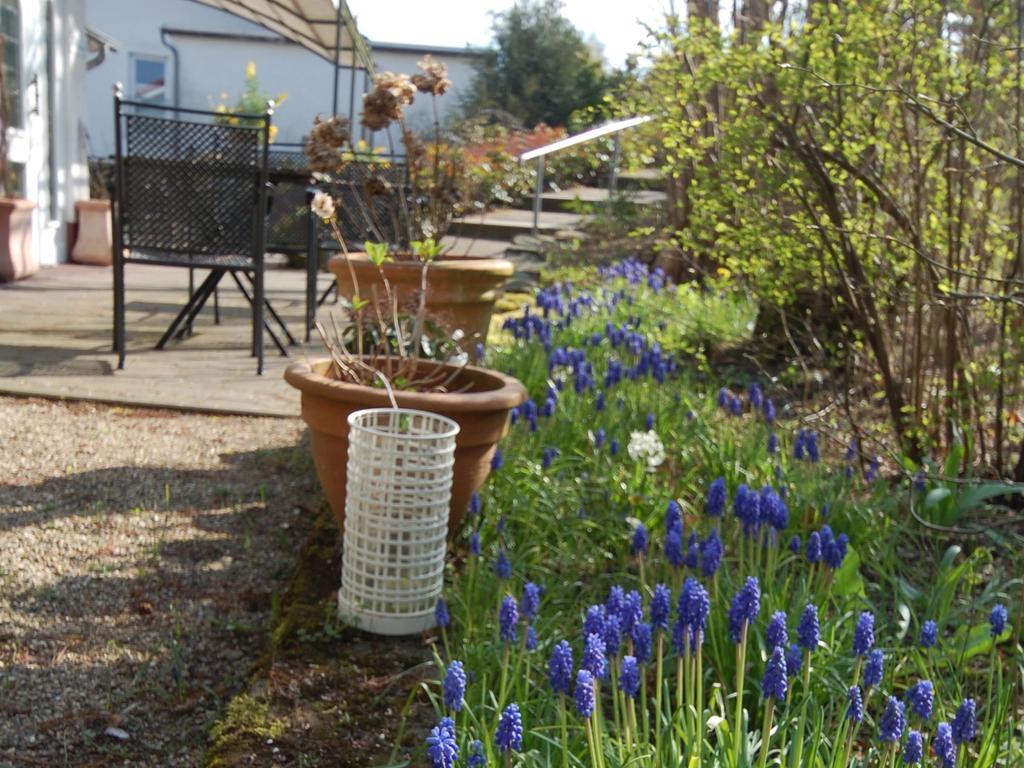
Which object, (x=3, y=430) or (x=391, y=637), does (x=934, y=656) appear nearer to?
(x=391, y=637)

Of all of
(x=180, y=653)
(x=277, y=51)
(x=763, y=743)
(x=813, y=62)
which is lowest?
(x=180, y=653)

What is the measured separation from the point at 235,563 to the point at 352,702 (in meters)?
0.98

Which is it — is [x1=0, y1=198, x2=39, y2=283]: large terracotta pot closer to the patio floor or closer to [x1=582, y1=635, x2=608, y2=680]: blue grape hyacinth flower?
the patio floor

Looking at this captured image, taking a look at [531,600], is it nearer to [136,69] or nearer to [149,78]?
[149,78]

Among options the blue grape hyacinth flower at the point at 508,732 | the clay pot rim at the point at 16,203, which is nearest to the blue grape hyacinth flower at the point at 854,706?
the blue grape hyacinth flower at the point at 508,732

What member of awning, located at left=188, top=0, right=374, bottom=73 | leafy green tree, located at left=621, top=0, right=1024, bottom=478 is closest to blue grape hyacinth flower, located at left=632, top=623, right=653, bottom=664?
leafy green tree, located at left=621, top=0, right=1024, bottom=478

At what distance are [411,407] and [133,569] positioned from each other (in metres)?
0.85

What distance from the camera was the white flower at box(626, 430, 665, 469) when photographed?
3463mm

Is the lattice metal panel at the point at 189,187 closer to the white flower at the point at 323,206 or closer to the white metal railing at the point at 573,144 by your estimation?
the white metal railing at the point at 573,144

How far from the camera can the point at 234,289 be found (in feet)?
29.1

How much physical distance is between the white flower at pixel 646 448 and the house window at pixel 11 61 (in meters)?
6.85

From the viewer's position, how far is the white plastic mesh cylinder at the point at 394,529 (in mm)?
2686

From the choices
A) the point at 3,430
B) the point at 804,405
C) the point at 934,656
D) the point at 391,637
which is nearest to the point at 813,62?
the point at 804,405

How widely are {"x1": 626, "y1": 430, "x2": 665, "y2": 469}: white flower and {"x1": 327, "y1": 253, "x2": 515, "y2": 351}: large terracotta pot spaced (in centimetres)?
129
